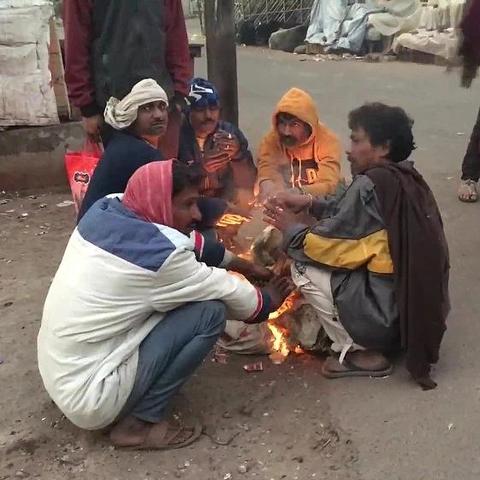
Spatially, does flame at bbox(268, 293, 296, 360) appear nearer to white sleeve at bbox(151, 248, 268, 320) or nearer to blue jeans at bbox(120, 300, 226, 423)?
white sleeve at bbox(151, 248, 268, 320)

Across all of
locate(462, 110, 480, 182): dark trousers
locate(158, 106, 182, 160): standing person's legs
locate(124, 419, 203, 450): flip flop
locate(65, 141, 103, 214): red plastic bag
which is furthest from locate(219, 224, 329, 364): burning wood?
locate(462, 110, 480, 182): dark trousers

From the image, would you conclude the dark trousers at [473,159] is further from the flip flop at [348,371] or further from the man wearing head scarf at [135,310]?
the man wearing head scarf at [135,310]

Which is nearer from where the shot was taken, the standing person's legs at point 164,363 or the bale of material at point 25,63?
the standing person's legs at point 164,363

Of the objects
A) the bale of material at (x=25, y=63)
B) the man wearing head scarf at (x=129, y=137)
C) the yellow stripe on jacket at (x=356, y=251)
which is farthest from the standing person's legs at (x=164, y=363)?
the bale of material at (x=25, y=63)

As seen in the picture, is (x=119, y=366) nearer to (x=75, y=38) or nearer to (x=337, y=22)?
(x=75, y=38)

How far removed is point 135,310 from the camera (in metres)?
2.85

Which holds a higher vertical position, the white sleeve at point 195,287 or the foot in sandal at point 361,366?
the white sleeve at point 195,287

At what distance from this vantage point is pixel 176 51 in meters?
4.59

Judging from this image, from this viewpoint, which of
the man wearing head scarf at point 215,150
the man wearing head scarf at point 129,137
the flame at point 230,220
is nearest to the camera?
the man wearing head scarf at point 129,137

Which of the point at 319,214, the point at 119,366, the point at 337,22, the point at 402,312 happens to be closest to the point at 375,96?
the point at 337,22

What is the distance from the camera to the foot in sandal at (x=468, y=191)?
18.7 ft

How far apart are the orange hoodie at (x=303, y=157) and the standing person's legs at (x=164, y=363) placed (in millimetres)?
1610

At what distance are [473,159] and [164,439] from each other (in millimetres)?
3697

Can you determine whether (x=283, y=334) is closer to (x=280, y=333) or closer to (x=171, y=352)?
(x=280, y=333)
